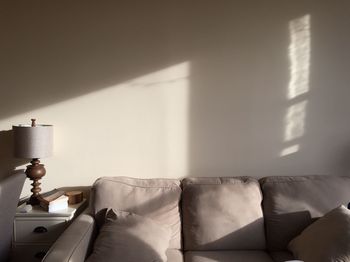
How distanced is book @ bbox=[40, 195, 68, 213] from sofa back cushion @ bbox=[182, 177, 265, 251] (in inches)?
33.7

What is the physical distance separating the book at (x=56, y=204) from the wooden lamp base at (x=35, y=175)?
11 centimetres

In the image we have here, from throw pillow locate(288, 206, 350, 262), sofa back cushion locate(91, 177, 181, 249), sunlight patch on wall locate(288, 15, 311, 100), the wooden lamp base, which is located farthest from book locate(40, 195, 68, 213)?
sunlight patch on wall locate(288, 15, 311, 100)

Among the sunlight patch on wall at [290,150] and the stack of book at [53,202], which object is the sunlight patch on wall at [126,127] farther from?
the sunlight patch on wall at [290,150]

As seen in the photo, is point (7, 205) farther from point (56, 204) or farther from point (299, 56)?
point (299, 56)

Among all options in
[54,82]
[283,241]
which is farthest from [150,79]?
[283,241]

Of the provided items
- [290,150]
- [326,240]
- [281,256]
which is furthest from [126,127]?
[326,240]

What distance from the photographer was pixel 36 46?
2475mm

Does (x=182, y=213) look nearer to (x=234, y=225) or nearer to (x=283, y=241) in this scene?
(x=234, y=225)

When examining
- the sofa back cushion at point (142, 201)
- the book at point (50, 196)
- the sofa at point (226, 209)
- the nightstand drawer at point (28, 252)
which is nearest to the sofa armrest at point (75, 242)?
the sofa at point (226, 209)

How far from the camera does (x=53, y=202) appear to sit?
2.21m

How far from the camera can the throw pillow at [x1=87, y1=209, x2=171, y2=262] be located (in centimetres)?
177

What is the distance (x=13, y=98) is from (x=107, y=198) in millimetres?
1133

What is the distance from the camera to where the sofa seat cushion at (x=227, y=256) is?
1.95 m

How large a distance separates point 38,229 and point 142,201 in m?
0.75
